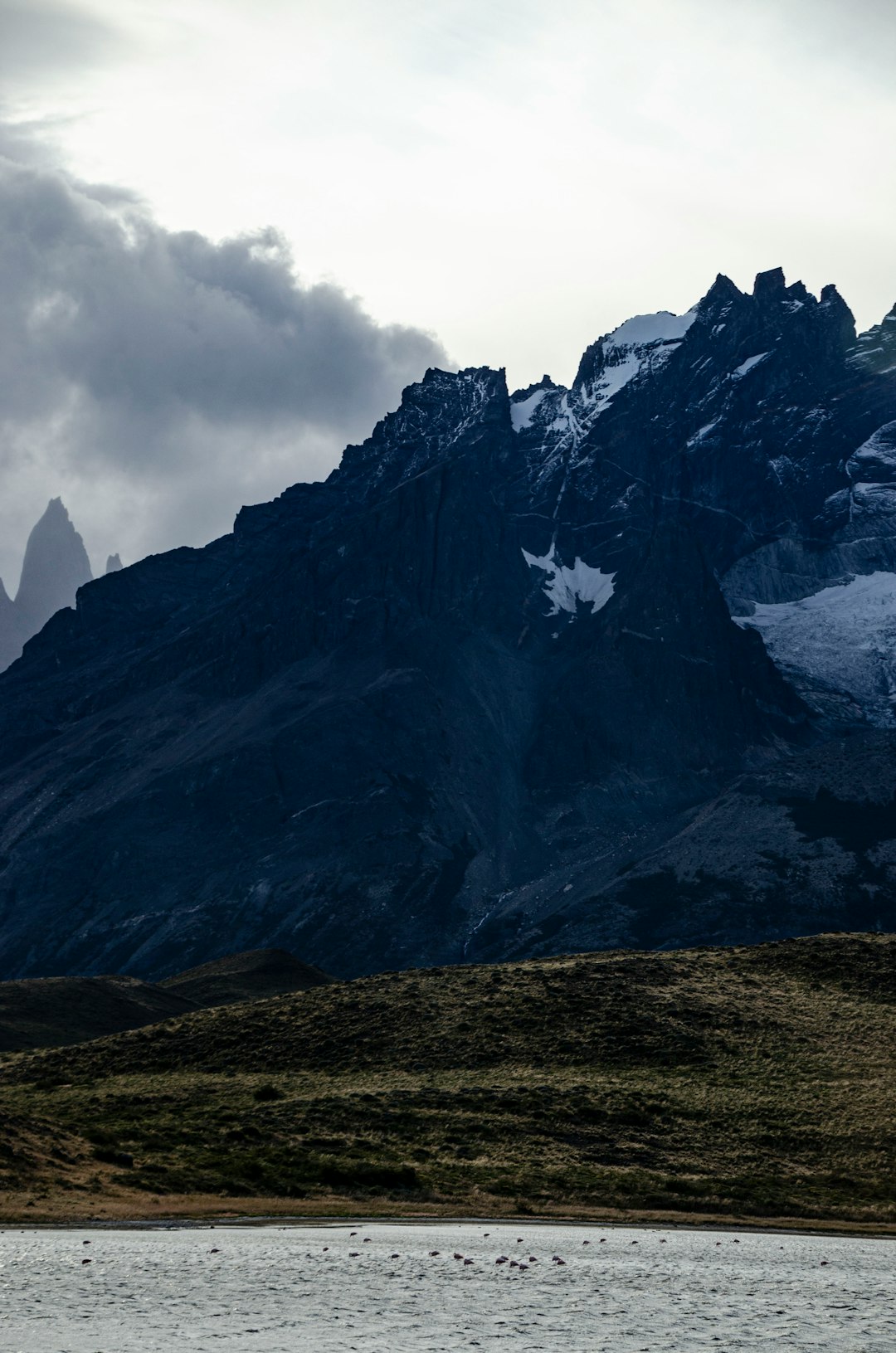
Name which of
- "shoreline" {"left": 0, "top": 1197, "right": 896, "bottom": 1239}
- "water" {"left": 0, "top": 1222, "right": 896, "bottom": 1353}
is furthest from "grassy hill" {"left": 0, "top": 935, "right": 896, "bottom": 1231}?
"water" {"left": 0, "top": 1222, "right": 896, "bottom": 1353}

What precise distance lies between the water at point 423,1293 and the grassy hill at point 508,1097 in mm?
12218

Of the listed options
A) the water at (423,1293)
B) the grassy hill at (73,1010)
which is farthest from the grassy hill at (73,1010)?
the water at (423,1293)

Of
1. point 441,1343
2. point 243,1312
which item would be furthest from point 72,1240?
point 441,1343

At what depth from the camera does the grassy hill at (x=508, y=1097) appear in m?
74.5

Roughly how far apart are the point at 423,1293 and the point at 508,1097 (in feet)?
156

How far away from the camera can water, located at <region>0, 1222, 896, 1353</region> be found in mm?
42281

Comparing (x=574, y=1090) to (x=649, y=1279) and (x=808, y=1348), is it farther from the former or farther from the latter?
Answer: (x=808, y=1348)

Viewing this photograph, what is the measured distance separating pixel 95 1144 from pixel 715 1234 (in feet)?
104

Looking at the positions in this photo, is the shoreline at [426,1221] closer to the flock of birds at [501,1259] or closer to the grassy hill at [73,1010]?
the flock of birds at [501,1259]

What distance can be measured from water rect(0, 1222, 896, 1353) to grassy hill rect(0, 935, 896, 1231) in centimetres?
1222

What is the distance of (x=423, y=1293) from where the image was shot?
156 feet

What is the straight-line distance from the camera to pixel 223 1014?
122562 millimetres

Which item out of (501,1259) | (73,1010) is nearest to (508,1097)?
(501,1259)

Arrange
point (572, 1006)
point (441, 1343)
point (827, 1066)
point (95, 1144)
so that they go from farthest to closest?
1. point (572, 1006)
2. point (827, 1066)
3. point (95, 1144)
4. point (441, 1343)
